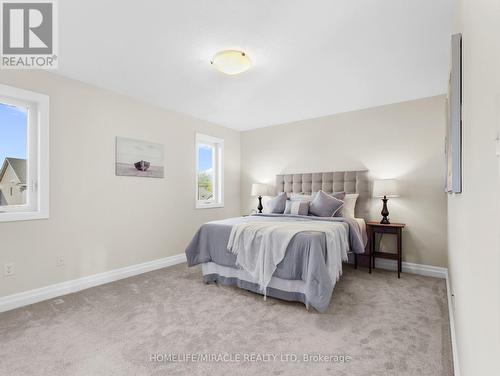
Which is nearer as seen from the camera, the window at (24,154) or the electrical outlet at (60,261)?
the window at (24,154)

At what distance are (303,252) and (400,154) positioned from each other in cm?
239

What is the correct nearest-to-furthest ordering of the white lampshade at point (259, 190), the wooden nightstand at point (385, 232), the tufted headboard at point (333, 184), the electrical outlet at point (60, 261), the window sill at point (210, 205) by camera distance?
the electrical outlet at point (60, 261) → the wooden nightstand at point (385, 232) → the tufted headboard at point (333, 184) → the window sill at point (210, 205) → the white lampshade at point (259, 190)

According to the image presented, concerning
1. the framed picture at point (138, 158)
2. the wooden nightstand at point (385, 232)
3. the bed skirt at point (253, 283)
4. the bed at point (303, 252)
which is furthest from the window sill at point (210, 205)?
the wooden nightstand at point (385, 232)

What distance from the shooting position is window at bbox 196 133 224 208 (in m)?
4.95

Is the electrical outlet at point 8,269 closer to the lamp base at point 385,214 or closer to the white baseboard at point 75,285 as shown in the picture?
the white baseboard at point 75,285

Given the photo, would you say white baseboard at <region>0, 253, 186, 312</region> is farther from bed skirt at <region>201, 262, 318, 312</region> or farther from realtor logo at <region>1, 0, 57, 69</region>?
realtor logo at <region>1, 0, 57, 69</region>

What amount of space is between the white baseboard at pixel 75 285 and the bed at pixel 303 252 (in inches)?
36.2

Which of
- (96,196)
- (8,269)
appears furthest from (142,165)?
(8,269)

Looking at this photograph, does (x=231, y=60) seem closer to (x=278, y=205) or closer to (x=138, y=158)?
(x=138, y=158)

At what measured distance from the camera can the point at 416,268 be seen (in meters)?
3.63

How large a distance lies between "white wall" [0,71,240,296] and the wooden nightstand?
284cm

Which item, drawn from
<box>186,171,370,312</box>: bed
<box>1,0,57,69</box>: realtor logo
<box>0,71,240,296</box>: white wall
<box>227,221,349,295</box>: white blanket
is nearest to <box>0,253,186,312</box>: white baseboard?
<box>0,71,240,296</box>: white wall

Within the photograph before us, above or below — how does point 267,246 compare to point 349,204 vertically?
below

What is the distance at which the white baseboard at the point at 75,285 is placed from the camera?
2586 millimetres
